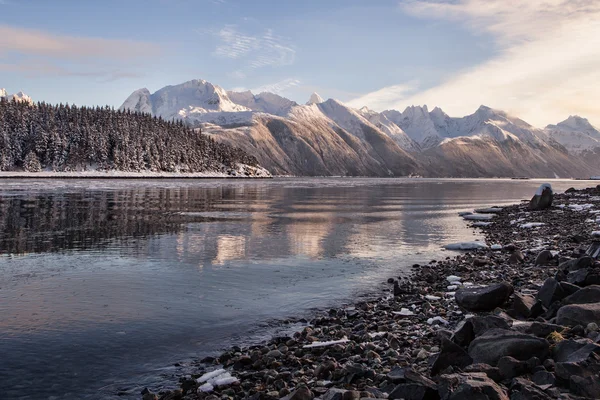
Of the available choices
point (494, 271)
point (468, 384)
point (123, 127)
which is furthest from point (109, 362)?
point (123, 127)

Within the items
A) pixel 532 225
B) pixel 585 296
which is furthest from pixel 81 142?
pixel 585 296

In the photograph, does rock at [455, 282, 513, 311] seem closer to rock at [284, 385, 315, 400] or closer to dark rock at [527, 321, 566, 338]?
dark rock at [527, 321, 566, 338]

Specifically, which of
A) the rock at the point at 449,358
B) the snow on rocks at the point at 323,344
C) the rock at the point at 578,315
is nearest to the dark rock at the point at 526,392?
the rock at the point at 449,358

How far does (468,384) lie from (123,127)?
19124cm

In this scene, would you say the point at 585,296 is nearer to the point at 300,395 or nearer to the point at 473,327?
the point at 473,327

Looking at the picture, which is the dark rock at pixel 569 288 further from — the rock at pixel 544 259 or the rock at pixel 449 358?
the rock at pixel 544 259

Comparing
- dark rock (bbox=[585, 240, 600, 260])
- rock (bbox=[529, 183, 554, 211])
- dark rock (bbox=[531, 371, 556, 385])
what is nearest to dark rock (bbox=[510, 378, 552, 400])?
dark rock (bbox=[531, 371, 556, 385])

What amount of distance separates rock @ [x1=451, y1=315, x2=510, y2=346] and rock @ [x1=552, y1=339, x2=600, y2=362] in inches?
68.0

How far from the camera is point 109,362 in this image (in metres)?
11.3

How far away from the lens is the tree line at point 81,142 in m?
159

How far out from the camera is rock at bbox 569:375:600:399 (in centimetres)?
722

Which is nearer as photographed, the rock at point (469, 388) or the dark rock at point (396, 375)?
the rock at point (469, 388)

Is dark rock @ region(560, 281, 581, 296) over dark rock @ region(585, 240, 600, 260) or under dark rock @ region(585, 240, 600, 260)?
under

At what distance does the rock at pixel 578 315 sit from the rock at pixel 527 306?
→ 1.76m
